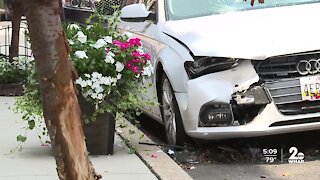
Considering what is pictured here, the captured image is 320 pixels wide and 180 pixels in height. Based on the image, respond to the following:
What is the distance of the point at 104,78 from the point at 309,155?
80.8 inches

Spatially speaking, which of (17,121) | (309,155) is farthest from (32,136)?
(309,155)

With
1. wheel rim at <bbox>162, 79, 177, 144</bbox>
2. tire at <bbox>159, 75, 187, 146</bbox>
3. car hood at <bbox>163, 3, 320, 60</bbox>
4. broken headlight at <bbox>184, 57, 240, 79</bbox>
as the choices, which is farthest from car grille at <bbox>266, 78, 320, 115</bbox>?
wheel rim at <bbox>162, 79, 177, 144</bbox>

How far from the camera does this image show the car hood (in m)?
5.55

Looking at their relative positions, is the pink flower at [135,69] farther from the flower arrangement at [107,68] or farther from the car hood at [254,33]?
the car hood at [254,33]

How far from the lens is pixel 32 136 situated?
21.6 feet

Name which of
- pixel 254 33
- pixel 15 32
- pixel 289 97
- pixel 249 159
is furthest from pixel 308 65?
pixel 15 32

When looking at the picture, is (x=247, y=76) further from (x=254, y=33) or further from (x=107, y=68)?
(x=107, y=68)

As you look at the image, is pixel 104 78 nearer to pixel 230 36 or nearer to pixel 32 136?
pixel 230 36

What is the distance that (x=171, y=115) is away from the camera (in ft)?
20.3

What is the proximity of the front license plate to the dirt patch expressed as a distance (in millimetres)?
5182

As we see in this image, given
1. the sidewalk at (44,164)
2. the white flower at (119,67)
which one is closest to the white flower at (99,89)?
the white flower at (119,67)

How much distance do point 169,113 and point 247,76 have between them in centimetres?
105

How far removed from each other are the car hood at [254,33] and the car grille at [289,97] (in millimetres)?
246

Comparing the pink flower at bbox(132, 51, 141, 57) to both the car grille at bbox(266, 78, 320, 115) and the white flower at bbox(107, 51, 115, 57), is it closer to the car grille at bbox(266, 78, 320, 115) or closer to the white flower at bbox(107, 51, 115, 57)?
the white flower at bbox(107, 51, 115, 57)
